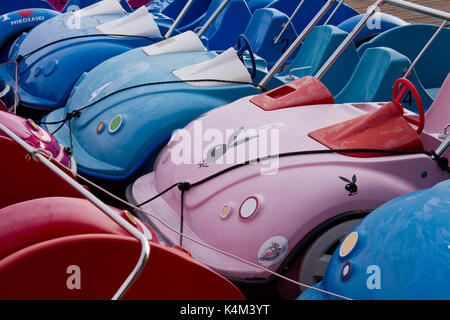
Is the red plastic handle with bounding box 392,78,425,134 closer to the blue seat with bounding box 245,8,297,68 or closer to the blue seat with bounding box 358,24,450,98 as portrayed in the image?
the blue seat with bounding box 358,24,450,98

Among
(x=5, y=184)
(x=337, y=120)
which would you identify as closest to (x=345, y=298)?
(x=337, y=120)

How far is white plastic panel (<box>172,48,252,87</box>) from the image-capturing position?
3.18 m

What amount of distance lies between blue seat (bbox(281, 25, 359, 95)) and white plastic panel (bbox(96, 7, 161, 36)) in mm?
1065

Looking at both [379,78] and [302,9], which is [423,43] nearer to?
[379,78]

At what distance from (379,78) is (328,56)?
828mm

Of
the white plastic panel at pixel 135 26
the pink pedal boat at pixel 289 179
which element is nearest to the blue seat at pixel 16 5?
the white plastic panel at pixel 135 26

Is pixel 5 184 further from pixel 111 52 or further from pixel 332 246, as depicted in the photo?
pixel 111 52

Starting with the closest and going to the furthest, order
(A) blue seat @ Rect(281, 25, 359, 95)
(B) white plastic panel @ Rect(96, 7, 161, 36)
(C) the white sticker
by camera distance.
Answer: (C) the white sticker < (A) blue seat @ Rect(281, 25, 359, 95) < (B) white plastic panel @ Rect(96, 7, 161, 36)

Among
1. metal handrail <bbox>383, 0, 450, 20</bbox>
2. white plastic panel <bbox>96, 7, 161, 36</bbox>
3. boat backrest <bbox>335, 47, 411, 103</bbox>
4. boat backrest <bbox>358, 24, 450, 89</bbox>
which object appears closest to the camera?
metal handrail <bbox>383, 0, 450, 20</bbox>

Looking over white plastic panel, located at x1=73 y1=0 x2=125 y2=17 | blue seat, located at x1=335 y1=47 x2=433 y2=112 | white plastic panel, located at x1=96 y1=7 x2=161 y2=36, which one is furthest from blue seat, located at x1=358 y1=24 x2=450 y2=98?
white plastic panel, located at x1=73 y1=0 x2=125 y2=17

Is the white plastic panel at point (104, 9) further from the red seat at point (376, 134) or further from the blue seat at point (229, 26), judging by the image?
the red seat at point (376, 134)

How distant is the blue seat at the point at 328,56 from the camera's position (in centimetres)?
391

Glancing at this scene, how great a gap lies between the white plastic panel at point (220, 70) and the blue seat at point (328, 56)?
0.86m

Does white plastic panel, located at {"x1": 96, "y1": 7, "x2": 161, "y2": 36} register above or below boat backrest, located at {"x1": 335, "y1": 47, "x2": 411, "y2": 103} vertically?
below
